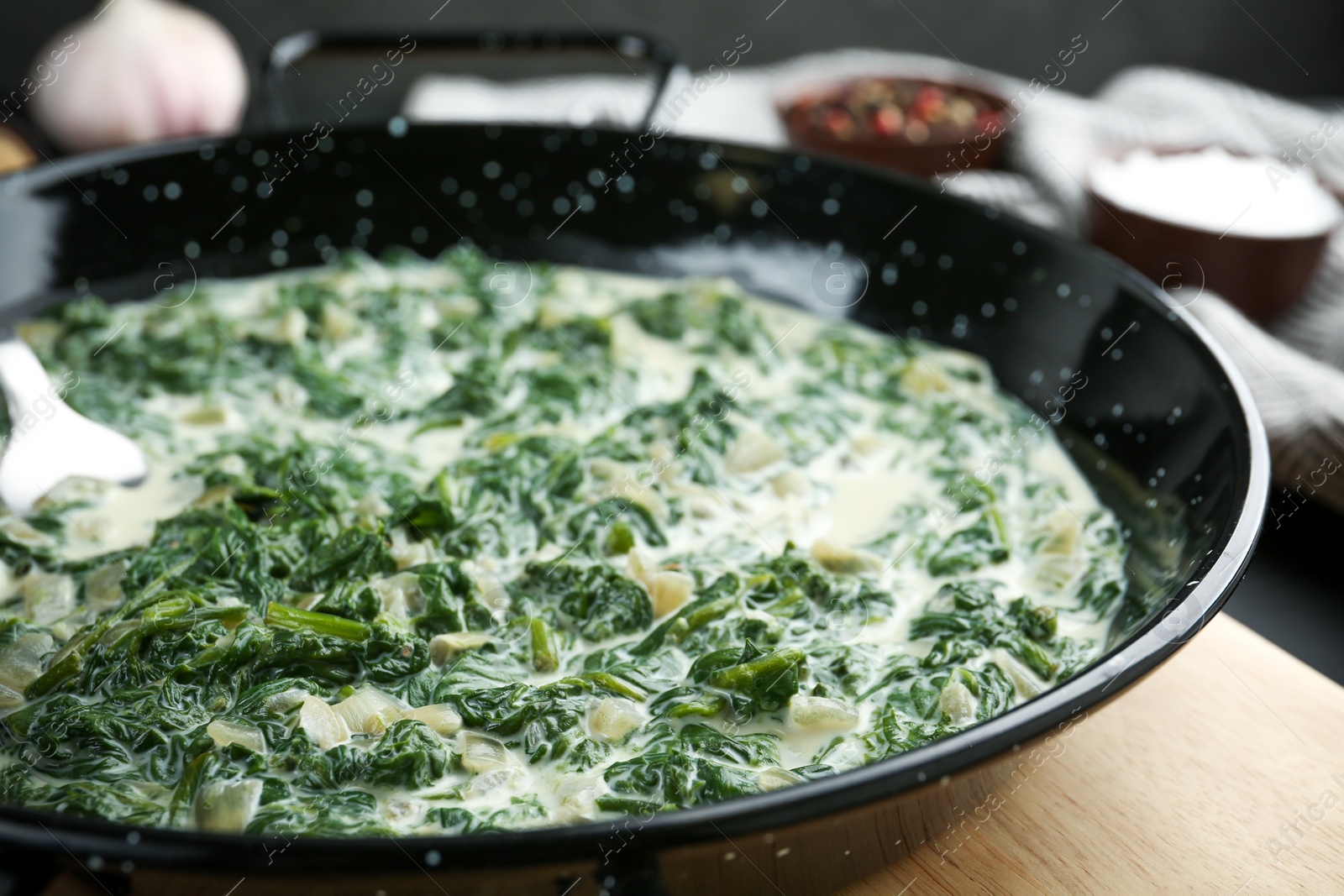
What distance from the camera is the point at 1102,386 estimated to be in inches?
133

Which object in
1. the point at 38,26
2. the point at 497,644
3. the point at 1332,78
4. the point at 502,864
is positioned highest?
the point at 1332,78

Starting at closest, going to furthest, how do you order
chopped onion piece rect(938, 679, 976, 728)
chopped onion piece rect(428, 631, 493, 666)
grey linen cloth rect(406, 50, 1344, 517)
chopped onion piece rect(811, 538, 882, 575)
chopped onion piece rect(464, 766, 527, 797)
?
chopped onion piece rect(464, 766, 527, 797) < chopped onion piece rect(938, 679, 976, 728) < chopped onion piece rect(428, 631, 493, 666) < chopped onion piece rect(811, 538, 882, 575) < grey linen cloth rect(406, 50, 1344, 517)

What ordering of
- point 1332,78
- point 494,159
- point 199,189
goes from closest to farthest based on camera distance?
point 199,189, point 494,159, point 1332,78

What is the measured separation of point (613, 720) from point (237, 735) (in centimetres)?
72

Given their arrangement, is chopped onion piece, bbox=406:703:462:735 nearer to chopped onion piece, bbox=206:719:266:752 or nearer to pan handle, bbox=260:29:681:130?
chopped onion piece, bbox=206:719:266:752

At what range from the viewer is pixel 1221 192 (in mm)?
4676

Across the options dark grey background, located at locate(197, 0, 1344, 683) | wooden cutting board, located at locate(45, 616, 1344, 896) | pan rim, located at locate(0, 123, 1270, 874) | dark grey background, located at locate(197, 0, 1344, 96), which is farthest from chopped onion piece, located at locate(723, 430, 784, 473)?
dark grey background, located at locate(197, 0, 1344, 96)

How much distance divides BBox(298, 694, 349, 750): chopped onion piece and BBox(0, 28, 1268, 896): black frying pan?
2.79ft

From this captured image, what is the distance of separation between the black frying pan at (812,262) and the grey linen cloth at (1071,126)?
42 centimetres

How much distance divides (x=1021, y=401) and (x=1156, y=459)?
2.17 ft

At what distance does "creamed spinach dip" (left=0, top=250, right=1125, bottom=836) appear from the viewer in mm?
2246

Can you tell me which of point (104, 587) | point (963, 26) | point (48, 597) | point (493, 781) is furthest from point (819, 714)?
point (963, 26)

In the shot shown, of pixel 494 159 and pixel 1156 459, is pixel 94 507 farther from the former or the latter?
pixel 1156 459

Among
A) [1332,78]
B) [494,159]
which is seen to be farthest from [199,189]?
[1332,78]
